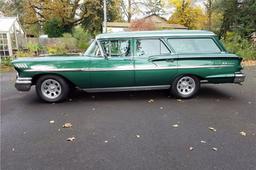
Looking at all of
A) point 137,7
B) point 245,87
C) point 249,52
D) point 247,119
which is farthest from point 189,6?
point 247,119

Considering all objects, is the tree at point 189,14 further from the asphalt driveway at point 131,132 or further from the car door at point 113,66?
the car door at point 113,66

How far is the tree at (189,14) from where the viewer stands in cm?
3981

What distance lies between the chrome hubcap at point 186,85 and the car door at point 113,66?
120cm

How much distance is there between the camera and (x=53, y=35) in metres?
31.6

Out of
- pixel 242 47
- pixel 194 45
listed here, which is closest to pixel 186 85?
pixel 194 45

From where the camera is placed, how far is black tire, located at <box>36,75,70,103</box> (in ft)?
20.6

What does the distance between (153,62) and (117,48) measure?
36.7 inches

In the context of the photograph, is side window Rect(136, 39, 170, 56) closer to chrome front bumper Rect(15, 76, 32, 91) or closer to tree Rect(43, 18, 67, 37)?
chrome front bumper Rect(15, 76, 32, 91)

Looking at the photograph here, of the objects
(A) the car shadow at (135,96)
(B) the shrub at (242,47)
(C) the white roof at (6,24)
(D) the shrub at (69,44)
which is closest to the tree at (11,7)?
(C) the white roof at (6,24)

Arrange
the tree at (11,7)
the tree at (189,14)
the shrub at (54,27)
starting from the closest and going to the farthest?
the shrub at (54,27)
the tree at (11,7)
the tree at (189,14)

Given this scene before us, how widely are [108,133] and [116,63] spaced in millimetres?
2278

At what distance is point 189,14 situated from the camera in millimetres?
40281

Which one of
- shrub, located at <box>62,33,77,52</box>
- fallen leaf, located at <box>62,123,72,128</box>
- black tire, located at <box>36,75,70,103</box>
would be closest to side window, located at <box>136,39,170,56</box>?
black tire, located at <box>36,75,70,103</box>

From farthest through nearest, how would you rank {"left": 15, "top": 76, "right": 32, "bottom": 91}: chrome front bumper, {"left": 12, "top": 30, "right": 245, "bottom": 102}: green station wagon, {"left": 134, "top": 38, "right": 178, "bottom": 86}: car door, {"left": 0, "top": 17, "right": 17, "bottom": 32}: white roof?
{"left": 0, "top": 17, "right": 17, "bottom": 32}: white roof < {"left": 134, "top": 38, "right": 178, "bottom": 86}: car door < {"left": 12, "top": 30, "right": 245, "bottom": 102}: green station wagon < {"left": 15, "top": 76, "right": 32, "bottom": 91}: chrome front bumper
